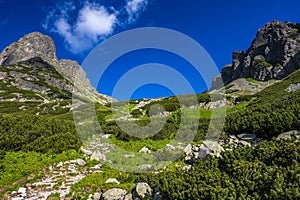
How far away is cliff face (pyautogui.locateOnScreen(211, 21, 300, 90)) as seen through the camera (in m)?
103

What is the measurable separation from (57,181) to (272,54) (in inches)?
5038

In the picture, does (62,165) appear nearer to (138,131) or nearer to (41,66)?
(138,131)

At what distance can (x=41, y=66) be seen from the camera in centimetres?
16862

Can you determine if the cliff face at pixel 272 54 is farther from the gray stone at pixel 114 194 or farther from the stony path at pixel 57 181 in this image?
the gray stone at pixel 114 194

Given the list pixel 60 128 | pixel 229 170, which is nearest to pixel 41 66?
pixel 60 128

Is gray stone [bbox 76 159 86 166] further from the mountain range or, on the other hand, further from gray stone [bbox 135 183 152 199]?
gray stone [bbox 135 183 152 199]

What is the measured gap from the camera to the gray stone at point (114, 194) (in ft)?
27.1

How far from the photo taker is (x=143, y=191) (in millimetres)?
7770

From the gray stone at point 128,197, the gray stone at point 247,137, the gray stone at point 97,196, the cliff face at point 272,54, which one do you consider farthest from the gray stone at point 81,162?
the cliff face at point 272,54

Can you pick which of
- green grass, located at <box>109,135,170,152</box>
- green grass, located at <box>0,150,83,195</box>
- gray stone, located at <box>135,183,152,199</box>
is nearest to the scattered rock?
green grass, located at <box>109,135,170,152</box>

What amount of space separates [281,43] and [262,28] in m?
29.8

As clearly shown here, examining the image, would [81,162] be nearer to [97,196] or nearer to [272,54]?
[97,196]

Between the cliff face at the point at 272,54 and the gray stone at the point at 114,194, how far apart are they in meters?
111

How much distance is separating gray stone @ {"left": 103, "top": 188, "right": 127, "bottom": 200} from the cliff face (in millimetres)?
110786
